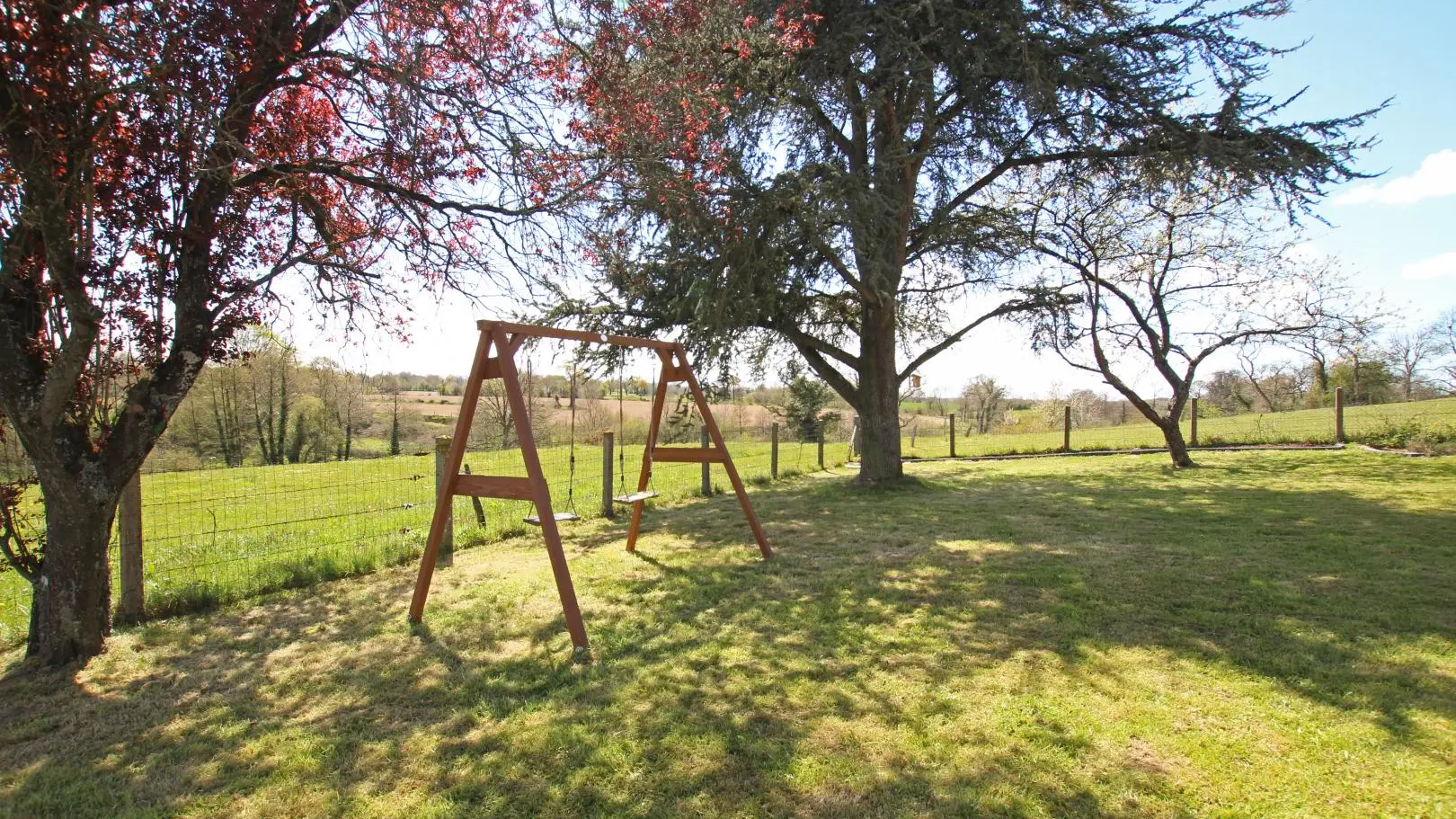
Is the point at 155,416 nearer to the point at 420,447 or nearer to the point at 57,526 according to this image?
the point at 57,526

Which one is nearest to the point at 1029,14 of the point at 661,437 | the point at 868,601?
the point at 868,601

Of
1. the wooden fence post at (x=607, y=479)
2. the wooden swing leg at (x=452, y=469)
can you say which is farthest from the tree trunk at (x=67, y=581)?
the wooden fence post at (x=607, y=479)

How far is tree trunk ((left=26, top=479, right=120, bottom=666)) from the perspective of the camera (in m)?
3.89

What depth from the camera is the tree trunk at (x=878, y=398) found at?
438 inches

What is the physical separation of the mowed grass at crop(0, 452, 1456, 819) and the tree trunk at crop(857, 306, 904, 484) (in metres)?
5.00

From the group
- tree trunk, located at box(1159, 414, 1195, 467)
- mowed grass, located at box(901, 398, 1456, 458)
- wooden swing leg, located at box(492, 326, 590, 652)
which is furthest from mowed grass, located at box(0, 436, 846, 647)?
tree trunk, located at box(1159, 414, 1195, 467)

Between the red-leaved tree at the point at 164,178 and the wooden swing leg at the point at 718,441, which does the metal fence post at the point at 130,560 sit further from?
→ the wooden swing leg at the point at 718,441

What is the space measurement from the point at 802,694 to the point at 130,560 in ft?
15.7

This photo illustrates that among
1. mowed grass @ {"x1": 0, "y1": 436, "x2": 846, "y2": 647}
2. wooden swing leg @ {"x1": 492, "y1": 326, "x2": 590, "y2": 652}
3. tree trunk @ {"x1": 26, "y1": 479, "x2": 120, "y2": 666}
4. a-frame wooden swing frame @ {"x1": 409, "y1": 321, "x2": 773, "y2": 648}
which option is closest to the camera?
tree trunk @ {"x1": 26, "y1": 479, "x2": 120, "y2": 666}

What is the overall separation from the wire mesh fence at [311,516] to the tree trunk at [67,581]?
0.60 m

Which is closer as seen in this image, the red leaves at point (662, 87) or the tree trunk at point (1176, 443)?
the red leaves at point (662, 87)

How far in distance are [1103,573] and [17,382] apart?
7291 mm

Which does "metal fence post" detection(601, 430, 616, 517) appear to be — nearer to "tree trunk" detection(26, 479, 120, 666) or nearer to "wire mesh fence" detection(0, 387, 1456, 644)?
"wire mesh fence" detection(0, 387, 1456, 644)

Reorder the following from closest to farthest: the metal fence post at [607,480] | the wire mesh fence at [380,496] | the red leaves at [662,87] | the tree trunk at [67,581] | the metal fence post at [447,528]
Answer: the tree trunk at [67,581], the red leaves at [662,87], the wire mesh fence at [380,496], the metal fence post at [447,528], the metal fence post at [607,480]
